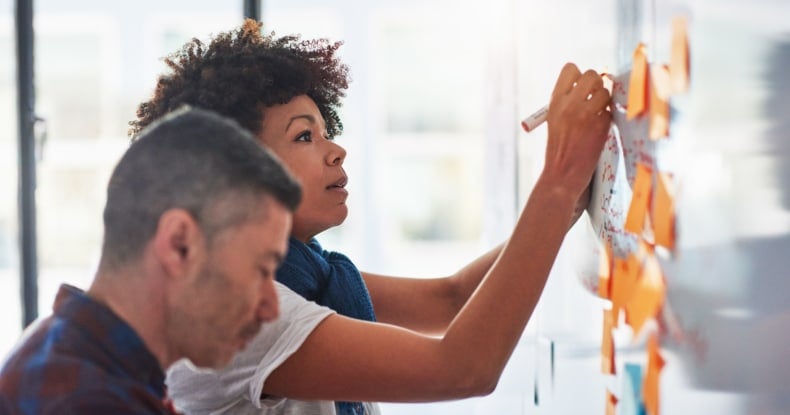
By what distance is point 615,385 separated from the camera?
1.14m

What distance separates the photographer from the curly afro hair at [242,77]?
134cm

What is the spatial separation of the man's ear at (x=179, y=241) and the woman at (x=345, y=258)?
0.34 meters

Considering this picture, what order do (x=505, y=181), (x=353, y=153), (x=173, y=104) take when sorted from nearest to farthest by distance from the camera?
(x=173, y=104), (x=505, y=181), (x=353, y=153)

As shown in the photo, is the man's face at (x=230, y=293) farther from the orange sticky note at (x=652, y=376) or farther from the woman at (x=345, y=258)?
the orange sticky note at (x=652, y=376)

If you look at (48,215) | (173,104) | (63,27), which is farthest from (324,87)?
(63,27)

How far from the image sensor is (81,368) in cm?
80

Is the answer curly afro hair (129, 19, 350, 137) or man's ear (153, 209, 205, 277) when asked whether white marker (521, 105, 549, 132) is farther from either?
man's ear (153, 209, 205, 277)

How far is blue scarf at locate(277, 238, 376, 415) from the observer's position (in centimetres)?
136

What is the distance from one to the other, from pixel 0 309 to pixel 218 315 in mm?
2666

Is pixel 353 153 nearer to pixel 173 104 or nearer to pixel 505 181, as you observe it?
pixel 505 181

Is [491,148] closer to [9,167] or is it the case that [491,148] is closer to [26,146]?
[26,146]

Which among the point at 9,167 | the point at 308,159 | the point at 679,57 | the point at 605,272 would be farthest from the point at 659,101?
the point at 9,167

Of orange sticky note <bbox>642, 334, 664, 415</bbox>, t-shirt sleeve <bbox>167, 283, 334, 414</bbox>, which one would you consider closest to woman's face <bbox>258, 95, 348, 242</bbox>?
t-shirt sleeve <bbox>167, 283, 334, 414</bbox>

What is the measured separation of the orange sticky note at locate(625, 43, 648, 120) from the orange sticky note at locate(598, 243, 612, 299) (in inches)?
7.8
